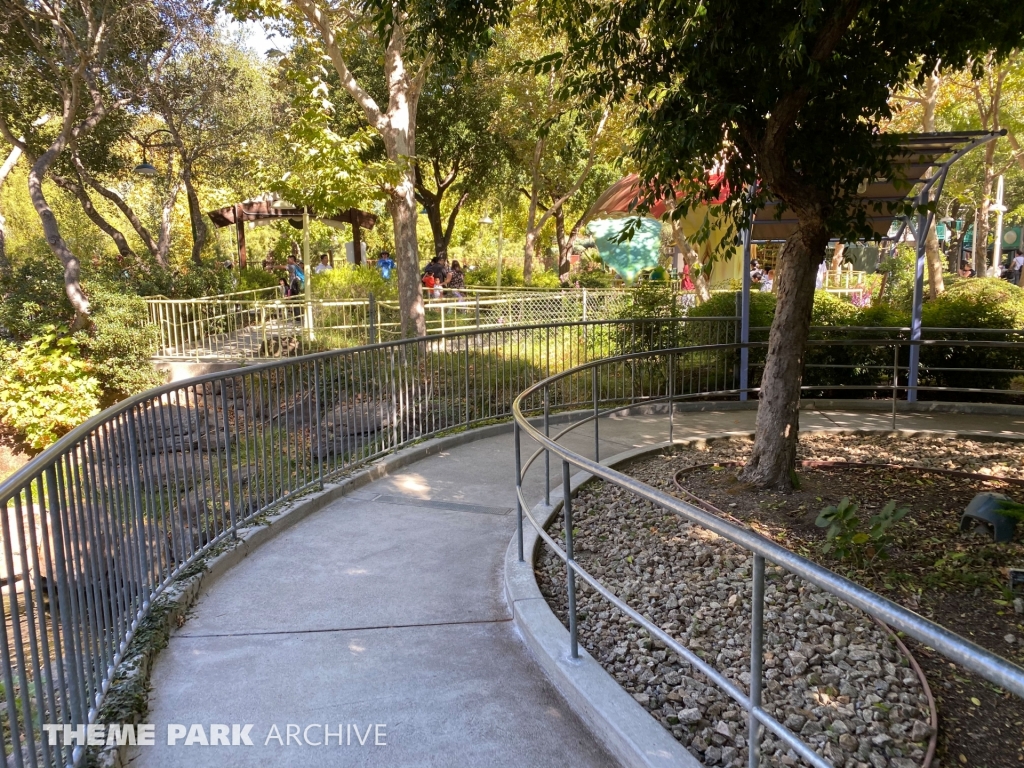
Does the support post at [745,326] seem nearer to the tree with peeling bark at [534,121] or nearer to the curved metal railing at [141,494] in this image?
the curved metal railing at [141,494]

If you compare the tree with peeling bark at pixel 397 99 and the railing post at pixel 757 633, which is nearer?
the railing post at pixel 757 633

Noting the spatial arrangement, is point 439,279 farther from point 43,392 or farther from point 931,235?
point 931,235

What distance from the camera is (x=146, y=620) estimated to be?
12.7ft

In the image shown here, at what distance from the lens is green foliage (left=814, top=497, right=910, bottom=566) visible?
4.83m

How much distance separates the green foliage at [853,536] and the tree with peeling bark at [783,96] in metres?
1.31

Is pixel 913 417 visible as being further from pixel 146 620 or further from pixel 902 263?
pixel 902 263

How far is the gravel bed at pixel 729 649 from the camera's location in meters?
3.16

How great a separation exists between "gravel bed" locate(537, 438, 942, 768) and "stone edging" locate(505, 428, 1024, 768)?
0.76 ft

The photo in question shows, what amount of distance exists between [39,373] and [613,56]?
11.4 m

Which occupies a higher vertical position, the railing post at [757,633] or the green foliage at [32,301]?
the green foliage at [32,301]

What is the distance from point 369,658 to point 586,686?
45.5 inches

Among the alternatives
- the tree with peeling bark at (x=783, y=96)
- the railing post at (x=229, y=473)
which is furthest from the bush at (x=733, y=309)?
the railing post at (x=229, y=473)

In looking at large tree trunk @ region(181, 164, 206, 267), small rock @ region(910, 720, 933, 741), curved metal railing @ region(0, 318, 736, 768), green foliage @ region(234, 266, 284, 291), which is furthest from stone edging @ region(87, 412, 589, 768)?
large tree trunk @ region(181, 164, 206, 267)

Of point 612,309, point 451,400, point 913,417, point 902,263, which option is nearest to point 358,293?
point 612,309
